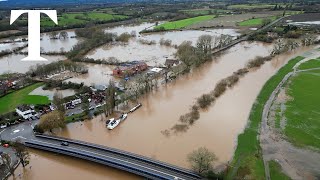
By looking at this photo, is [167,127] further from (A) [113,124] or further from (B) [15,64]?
(B) [15,64]

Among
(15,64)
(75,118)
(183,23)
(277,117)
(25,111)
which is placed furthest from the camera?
(183,23)

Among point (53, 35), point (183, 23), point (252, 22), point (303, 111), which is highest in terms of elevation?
point (252, 22)

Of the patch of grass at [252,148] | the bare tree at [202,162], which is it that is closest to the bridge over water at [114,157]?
the bare tree at [202,162]

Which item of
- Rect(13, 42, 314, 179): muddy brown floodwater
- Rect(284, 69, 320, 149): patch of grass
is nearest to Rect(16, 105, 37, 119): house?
Rect(13, 42, 314, 179): muddy brown floodwater

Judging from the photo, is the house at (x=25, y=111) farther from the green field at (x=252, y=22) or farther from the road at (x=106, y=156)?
the green field at (x=252, y=22)

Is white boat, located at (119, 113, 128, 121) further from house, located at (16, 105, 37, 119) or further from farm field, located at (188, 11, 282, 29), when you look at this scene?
farm field, located at (188, 11, 282, 29)

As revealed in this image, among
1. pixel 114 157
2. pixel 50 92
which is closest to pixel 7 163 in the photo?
pixel 114 157

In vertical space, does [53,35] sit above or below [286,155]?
above

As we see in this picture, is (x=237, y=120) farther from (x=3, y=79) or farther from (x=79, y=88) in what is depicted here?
(x=3, y=79)
